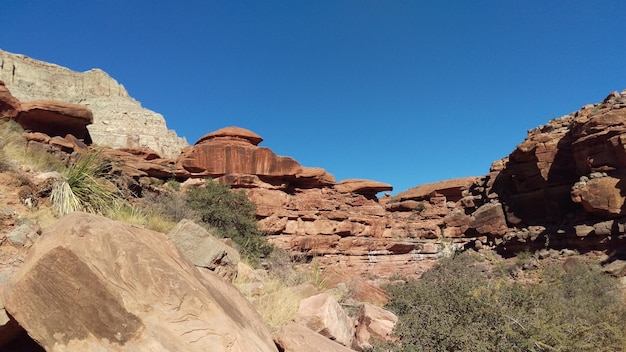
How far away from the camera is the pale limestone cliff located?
56406 mm

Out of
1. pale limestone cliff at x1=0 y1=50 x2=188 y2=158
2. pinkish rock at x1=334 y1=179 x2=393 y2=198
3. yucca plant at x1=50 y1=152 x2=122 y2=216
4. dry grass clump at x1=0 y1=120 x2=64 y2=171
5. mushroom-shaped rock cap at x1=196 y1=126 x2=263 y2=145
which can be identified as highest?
pale limestone cliff at x1=0 y1=50 x2=188 y2=158

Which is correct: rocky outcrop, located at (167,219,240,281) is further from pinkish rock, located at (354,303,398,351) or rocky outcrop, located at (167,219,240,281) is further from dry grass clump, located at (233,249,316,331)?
pinkish rock, located at (354,303,398,351)

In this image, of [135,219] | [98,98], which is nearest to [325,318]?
[135,219]

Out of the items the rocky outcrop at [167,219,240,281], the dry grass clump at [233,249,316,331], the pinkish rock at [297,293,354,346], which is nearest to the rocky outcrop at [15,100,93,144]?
the rocky outcrop at [167,219,240,281]

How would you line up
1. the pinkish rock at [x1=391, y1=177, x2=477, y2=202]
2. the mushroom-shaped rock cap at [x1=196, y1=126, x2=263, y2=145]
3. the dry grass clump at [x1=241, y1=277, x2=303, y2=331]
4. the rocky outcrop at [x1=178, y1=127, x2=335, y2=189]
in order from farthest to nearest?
1. the pinkish rock at [x1=391, y1=177, x2=477, y2=202]
2. the mushroom-shaped rock cap at [x1=196, y1=126, x2=263, y2=145]
3. the rocky outcrop at [x1=178, y1=127, x2=335, y2=189]
4. the dry grass clump at [x1=241, y1=277, x2=303, y2=331]

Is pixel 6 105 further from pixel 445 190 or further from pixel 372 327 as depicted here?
pixel 445 190

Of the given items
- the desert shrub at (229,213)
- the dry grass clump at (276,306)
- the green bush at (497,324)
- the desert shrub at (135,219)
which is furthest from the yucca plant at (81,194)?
the desert shrub at (229,213)

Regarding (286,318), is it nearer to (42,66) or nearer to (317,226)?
(317,226)

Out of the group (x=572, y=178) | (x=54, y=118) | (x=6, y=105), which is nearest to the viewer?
(x=6, y=105)

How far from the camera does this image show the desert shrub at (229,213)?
47.0 feet

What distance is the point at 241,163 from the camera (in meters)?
21.6

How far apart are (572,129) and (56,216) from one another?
2361cm

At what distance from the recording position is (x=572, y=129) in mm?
20328

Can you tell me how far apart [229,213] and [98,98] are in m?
63.5
